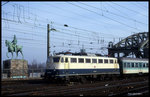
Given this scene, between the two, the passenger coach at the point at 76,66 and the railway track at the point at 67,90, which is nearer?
the railway track at the point at 67,90

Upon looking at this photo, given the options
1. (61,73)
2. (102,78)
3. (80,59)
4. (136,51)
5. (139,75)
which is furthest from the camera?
(136,51)

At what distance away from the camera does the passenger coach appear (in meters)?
23.7

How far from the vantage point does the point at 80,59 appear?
25.6m

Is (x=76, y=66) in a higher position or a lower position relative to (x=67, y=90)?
higher

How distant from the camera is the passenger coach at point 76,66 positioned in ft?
77.7

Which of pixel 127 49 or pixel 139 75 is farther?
pixel 127 49

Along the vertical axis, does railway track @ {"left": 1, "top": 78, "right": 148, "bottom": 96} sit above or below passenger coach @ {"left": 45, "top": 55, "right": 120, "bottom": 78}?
below

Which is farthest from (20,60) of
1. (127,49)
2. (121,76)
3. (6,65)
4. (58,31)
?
(127,49)

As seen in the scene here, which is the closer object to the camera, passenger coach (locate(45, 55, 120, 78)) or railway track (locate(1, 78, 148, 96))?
railway track (locate(1, 78, 148, 96))

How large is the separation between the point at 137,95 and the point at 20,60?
23838mm

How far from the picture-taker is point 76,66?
984 inches

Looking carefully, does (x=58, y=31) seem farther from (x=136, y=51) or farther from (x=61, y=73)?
(x=136, y=51)

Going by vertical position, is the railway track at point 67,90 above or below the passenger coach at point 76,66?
below

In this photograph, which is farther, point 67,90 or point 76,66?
point 76,66
